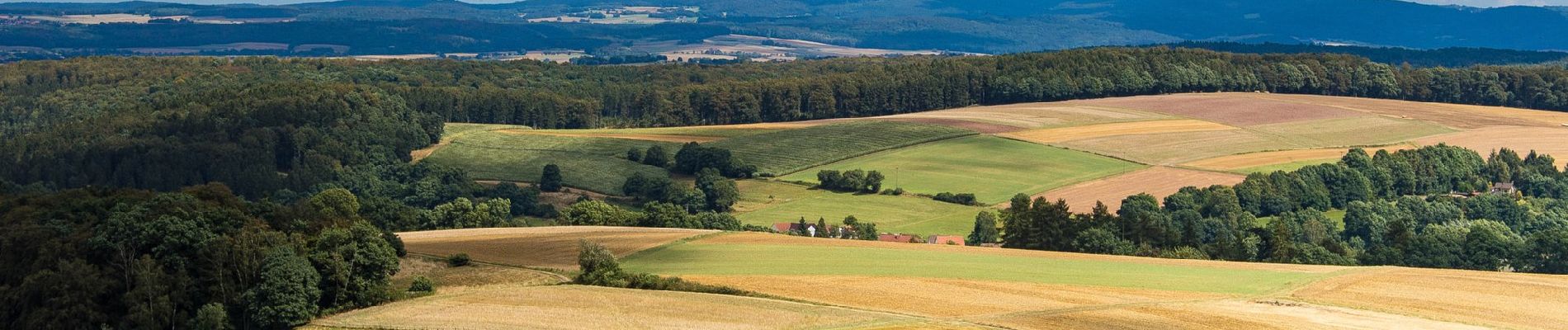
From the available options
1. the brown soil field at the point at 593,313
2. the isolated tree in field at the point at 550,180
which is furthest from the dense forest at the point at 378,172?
the brown soil field at the point at 593,313

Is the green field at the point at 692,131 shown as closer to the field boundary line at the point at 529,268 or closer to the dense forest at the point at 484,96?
the dense forest at the point at 484,96

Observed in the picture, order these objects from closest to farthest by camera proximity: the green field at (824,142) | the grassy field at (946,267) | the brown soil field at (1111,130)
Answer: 1. the grassy field at (946,267)
2. the green field at (824,142)
3. the brown soil field at (1111,130)

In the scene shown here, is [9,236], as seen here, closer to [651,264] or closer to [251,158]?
[651,264]

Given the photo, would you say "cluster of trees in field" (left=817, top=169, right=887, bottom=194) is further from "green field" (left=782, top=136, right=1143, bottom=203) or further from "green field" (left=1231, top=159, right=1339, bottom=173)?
"green field" (left=1231, top=159, right=1339, bottom=173)

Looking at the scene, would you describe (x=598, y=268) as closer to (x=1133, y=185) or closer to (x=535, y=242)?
(x=535, y=242)

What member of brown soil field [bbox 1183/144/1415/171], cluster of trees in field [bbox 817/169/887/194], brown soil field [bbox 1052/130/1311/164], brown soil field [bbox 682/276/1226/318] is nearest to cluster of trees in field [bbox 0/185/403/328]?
brown soil field [bbox 682/276/1226/318]
